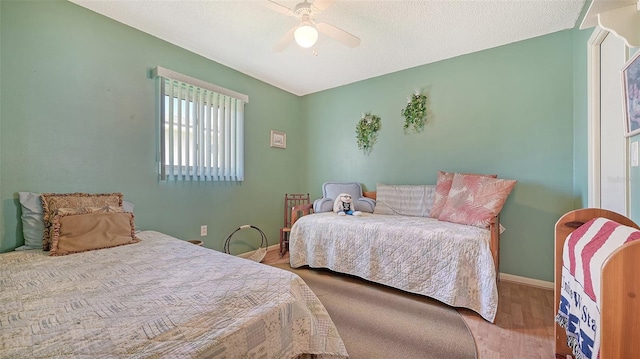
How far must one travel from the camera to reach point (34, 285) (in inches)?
42.8

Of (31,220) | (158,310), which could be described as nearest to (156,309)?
(158,310)

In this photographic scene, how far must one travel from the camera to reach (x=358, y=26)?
2.26 meters

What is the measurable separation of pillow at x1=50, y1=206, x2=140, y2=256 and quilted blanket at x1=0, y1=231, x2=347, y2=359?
0.15m

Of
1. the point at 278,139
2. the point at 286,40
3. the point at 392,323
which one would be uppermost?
the point at 286,40

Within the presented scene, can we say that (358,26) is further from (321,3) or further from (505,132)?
(505,132)

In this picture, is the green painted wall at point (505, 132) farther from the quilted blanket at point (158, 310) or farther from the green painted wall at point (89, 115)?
the quilted blanket at point (158, 310)

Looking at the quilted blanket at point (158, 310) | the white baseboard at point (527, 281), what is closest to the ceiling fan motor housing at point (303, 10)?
the quilted blanket at point (158, 310)

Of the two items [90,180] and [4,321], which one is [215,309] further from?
[90,180]

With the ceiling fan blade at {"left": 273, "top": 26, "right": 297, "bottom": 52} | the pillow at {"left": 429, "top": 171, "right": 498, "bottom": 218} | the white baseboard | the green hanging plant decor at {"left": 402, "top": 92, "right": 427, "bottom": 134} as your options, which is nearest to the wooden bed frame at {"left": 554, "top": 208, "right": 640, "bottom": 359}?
the pillow at {"left": 429, "top": 171, "right": 498, "bottom": 218}

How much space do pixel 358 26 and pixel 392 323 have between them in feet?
7.97

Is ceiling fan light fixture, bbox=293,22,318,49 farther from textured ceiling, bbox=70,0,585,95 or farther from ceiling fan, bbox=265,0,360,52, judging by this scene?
textured ceiling, bbox=70,0,585,95

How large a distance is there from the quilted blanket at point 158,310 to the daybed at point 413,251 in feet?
4.03

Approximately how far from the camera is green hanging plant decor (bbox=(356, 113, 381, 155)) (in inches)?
134

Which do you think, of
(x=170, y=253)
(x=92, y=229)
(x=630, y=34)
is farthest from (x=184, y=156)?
(x=630, y=34)
